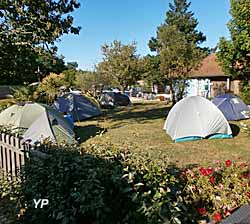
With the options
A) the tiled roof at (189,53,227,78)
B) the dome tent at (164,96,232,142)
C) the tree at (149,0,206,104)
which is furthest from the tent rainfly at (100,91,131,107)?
the dome tent at (164,96,232,142)

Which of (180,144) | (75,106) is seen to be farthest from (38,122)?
(75,106)

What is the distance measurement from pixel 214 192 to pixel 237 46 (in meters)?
19.3

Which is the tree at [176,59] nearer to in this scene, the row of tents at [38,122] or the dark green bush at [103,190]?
the row of tents at [38,122]

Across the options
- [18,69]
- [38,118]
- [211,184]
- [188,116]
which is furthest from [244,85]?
[211,184]

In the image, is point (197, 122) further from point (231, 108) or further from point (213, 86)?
point (213, 86)

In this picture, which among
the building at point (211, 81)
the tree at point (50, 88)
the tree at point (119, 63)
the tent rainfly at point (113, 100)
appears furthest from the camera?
the tree at point (119, 63)

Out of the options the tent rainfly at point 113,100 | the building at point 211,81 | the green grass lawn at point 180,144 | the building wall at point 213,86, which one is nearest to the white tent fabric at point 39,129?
the green grass lawn at point 180,144

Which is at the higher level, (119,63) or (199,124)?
(119,63)

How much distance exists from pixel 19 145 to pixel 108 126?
33.4 feet

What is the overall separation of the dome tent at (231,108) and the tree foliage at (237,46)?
6361 mm

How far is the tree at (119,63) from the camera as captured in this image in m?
32.7

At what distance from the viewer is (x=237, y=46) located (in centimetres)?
2098

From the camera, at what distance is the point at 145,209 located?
2863 mm

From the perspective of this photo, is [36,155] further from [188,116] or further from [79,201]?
[188,116]
